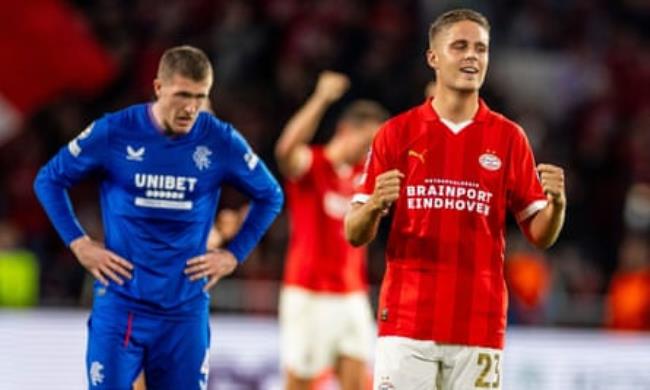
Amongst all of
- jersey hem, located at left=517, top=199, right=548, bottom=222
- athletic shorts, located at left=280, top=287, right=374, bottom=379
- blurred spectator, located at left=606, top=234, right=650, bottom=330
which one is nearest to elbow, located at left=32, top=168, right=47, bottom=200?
jersey hem, located at left=517, top=199, right=548, bottom=222

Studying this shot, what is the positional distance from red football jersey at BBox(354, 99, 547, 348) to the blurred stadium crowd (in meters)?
7.24

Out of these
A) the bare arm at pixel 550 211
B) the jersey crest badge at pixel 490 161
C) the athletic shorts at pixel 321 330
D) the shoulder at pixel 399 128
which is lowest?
the athletic shorts at pixel 321 330

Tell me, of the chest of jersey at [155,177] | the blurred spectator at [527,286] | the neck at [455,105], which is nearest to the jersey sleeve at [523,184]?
the neck at [455,105]

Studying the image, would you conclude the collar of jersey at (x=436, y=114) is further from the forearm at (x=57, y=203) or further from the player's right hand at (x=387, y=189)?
the forearm at (x=57, y=203)

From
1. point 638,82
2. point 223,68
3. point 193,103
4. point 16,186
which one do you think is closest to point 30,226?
point 16,186

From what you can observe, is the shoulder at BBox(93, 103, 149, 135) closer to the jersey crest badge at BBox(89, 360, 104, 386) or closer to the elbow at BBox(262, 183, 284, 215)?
the elbow at BBox(262, 183, 284, 215)

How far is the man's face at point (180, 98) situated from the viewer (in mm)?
8180

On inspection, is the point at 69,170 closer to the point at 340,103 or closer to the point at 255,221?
the point at 255,221

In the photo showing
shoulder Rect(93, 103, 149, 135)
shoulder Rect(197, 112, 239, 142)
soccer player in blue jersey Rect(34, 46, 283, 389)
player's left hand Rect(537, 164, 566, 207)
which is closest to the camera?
player's left hand Rect(537, 164, 566, 207)

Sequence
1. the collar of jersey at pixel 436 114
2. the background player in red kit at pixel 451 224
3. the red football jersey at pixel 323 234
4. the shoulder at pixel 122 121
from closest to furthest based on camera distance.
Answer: the background player in red kit at pixel 451 224
the collar of jersey at pixel 436 114
the shoulder at pixel 122 121
the red football jersey at pixel 323 234

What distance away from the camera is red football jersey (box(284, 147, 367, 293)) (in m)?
11.8

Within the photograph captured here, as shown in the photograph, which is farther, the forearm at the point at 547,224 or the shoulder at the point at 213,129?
the shoulder at the point at 213,129

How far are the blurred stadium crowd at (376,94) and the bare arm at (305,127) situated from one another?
3.34 metres

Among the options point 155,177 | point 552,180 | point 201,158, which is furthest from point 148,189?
point 552,180
